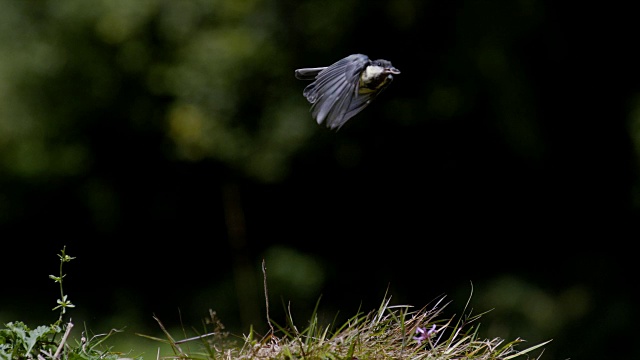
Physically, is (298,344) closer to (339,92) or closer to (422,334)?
(422,334)

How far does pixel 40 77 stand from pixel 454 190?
324 centimetres

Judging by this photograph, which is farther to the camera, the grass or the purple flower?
the purple flower

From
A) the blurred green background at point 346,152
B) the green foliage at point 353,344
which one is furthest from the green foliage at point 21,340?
the blurred green background at point 346,152

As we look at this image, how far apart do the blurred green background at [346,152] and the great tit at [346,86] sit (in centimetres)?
349

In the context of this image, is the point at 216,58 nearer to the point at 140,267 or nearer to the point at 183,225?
the point at 183,225

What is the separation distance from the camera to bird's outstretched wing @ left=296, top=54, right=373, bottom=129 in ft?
6.49

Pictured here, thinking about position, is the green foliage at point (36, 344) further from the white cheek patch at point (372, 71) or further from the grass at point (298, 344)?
the white cheek patch at point (372, 71)

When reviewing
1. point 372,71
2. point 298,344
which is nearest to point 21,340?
point 298,344

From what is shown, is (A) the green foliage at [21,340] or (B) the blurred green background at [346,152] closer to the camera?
(A) the green foliage at [21,340]

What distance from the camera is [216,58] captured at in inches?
241

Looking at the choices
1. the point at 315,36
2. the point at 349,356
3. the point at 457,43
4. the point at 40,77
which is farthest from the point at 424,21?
the point at 349,356

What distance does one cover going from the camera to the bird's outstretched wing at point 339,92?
198cm

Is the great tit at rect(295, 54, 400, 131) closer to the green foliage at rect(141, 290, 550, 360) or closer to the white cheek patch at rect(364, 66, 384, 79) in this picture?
the white cheek patch at rect(364, 66, 384, 79)

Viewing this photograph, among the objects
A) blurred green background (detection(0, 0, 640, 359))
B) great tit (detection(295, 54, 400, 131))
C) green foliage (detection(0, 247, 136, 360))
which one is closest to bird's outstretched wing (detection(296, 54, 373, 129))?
great tit (detection(295, 54, 400, 131))
